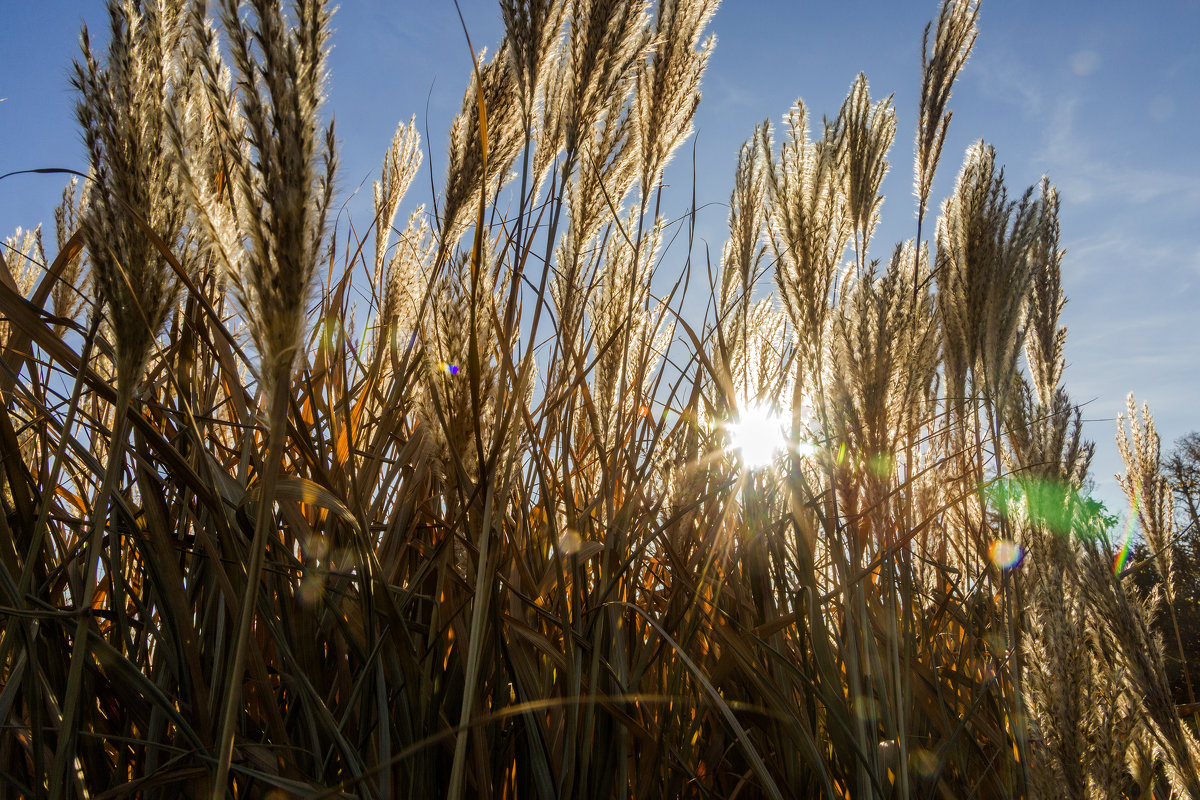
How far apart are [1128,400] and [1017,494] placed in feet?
14.3

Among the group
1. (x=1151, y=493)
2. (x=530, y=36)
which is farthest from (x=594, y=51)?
(x=1151, y=493)

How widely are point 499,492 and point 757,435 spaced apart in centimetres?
137

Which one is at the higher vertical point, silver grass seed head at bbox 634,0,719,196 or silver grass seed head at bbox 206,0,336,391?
silver grass seed head at bbox 634,0,719,196

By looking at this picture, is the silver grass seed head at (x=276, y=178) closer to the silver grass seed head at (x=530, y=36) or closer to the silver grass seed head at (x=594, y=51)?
the silver grass seed head at (x=530, y=36)

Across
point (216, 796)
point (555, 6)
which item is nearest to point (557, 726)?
point (216, 796)

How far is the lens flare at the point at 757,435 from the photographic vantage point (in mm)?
2259

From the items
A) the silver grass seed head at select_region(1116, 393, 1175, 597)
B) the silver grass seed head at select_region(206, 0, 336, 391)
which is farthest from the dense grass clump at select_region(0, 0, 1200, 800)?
the silver grass seed head at select_region(1116, 393, 1175, 597)

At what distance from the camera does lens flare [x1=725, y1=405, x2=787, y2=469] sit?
2259 mm

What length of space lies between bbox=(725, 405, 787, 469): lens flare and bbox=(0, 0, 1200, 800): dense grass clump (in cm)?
2

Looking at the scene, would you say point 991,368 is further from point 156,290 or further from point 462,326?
point 156,290

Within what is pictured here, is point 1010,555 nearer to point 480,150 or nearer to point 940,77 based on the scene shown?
point 940,77

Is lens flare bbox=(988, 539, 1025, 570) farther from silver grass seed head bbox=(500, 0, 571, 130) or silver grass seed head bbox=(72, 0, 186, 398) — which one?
silver grass seed head bbox=(72, 0, 186, 398)

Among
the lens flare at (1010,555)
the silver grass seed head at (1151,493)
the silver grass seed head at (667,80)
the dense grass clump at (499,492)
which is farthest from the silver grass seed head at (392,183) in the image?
the silver grass seed head at (1151,493)

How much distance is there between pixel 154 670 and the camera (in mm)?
1536
